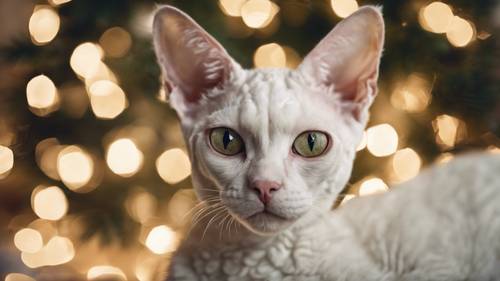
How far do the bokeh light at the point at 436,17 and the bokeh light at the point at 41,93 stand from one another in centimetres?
74

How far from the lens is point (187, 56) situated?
647 millimetres

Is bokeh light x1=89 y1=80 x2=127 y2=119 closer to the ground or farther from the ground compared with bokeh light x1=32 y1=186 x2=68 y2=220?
farther from the ground

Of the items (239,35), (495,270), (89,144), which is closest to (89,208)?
(89,144)

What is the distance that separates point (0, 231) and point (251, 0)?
1.10 metres

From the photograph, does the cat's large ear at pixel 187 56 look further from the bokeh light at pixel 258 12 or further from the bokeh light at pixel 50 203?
the bokeh light at pixel 50 203

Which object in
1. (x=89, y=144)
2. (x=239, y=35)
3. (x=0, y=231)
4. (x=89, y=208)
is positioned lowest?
(x=0, y=231)

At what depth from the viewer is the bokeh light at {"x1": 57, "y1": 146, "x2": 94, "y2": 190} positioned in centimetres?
124

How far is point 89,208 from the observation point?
4.09 ft

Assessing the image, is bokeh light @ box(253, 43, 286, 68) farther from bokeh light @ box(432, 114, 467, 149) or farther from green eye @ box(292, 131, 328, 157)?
green eye @ box(292, 131, 328, 157)

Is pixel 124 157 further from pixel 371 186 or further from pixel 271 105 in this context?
pixel 271 105

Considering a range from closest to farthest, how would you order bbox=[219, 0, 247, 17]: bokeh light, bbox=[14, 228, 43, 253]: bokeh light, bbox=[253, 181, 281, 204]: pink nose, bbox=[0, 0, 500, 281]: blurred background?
1. bbox=[253, 181, 281, 204]: pink nose
2. bbox=[0, 0, 500, 281]: blurred background
3. bbox=[219, 0, 247, 17]: bokeh light
4. bbox=[14, 228, 43, 253]: bokeh light

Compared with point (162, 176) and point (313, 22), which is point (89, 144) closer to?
point (162, 176)

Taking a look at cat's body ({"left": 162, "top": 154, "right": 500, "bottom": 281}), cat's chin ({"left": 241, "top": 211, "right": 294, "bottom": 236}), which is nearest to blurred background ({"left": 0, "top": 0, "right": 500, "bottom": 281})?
cat's body ({"left": 162, "top": 154, "right": 500, "bottom": 281})

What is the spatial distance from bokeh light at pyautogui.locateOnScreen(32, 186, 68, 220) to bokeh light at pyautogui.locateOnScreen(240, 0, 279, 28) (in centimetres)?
57
